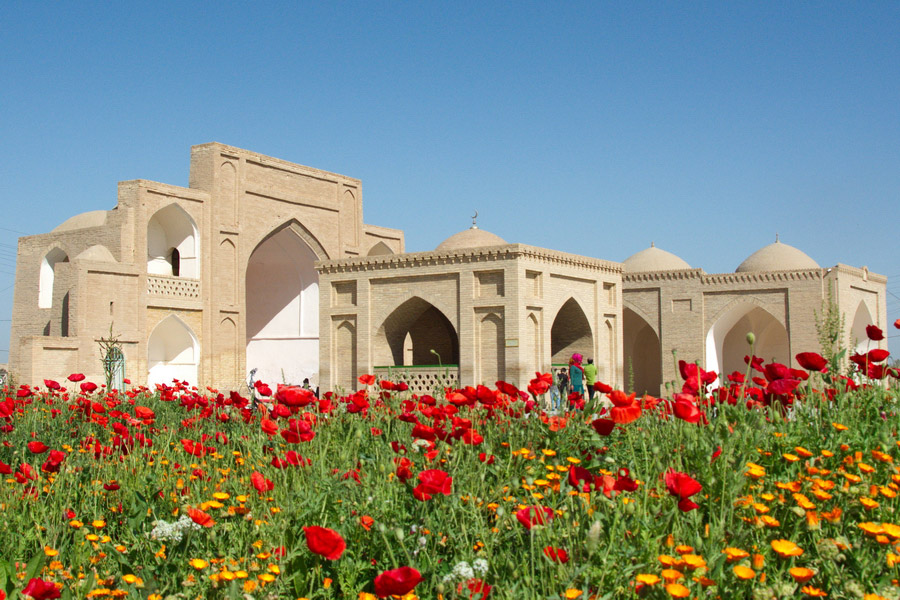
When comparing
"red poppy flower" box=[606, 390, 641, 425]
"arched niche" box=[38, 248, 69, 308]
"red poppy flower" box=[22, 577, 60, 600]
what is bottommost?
"red poppy flower" box=[22, 577, 60, 600]

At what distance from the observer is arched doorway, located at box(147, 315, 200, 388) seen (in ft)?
79.7

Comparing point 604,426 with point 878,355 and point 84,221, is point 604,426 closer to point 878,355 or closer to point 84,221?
point 878,355

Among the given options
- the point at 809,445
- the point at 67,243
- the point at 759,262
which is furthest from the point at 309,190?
the point at 809,445

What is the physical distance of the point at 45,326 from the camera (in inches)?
962

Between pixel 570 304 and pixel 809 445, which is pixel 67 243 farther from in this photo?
pixel 809 445

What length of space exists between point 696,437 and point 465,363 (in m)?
15.9

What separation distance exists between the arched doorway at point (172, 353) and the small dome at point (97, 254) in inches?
100

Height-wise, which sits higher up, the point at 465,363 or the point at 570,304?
the point at 570,304

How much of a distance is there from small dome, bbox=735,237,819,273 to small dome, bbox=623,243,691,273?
1.82 m

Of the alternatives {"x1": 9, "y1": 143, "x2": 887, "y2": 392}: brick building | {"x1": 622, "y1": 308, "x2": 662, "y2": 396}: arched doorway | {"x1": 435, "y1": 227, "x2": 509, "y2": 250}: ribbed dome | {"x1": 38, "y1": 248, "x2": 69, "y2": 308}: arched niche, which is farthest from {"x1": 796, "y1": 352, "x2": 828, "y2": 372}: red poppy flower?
{"x1": 622, "y1": 308, "x2": 662, "y2": 396}: arched doorway

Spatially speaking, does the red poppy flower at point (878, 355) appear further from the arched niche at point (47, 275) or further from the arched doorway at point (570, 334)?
the arched niche at point (47, 275)

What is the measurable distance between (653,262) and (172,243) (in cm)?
1408

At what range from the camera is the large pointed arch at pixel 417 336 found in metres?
20.9

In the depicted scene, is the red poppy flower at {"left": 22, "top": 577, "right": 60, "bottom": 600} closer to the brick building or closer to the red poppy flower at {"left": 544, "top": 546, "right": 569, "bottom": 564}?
the red poppy flower at {"left": 544, "top": 546, "right": 569, "bottom": 564}
